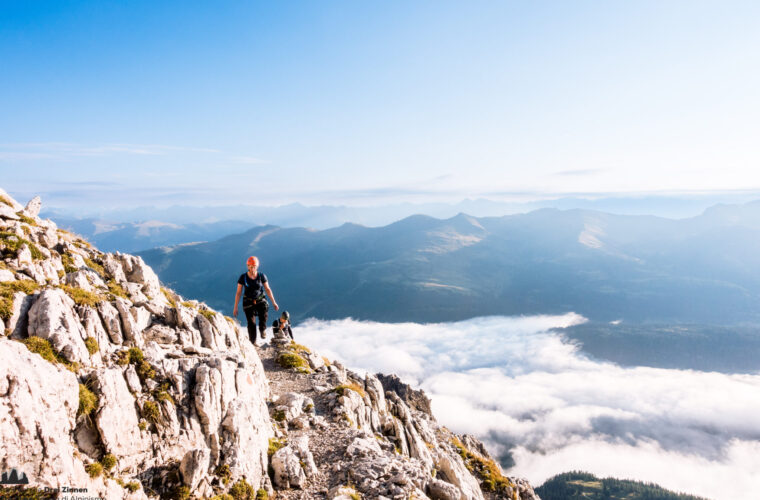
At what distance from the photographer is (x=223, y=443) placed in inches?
695

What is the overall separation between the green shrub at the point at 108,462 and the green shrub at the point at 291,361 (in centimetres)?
Answer: 2553

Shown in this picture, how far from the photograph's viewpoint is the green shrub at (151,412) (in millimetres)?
15836

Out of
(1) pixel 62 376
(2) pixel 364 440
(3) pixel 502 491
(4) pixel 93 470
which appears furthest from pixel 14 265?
(3) pixel 502 491

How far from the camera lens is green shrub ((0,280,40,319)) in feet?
49.9

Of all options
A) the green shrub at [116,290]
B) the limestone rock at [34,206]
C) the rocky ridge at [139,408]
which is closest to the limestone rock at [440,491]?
the rocky ridge at [139,408]

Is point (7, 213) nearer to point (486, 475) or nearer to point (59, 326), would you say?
point (59, 326)

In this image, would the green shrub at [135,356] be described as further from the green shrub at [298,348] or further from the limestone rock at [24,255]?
the green shrub at [298,348]

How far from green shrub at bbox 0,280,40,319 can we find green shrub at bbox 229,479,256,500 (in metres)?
12.5

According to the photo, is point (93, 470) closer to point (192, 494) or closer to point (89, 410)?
point (89, 410)

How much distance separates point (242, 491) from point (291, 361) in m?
23.1

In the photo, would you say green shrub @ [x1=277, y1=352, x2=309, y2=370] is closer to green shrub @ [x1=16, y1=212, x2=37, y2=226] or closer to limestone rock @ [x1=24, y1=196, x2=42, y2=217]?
green shrub @ [x1=16, y1=212, x2=37, y2=226]

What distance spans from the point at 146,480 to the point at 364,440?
1275cm

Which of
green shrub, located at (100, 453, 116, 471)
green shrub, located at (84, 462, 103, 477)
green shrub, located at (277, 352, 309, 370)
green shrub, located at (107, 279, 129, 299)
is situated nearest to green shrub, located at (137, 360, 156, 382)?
green shrub, located at (100, 453, 116, 471)

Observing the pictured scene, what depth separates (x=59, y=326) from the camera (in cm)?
1595
